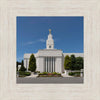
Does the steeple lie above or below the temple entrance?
above

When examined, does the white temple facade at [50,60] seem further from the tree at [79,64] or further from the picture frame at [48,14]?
the picture frame at [48,14]

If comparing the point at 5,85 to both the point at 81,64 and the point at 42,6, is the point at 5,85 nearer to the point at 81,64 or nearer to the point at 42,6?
the point at 42,6

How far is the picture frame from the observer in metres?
4.29

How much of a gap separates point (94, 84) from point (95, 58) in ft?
3.80

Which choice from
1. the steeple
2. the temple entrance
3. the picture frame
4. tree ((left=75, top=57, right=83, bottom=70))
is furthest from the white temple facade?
the picture frame

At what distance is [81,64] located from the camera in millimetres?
17359

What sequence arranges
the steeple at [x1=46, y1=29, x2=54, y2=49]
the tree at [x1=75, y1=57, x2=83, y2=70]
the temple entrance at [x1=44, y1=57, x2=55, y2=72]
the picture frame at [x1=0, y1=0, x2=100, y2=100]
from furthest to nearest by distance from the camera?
the steeple at [x1=46, y1=29, x2=54, y2=49] < the temple entrance at [x1=44, y1=57, x2=55, y2=72] < the tree at [x1=75, y1=57, x2=83, y2=70] < the picture frame at [x1=0, y1=0, x2=100, y2=100]

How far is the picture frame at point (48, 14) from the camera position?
14.1 feet

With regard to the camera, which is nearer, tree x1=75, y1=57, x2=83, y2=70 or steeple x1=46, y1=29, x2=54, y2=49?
tree x1=75, y1=57, x2=83, y2=70

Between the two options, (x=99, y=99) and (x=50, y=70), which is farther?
(x=50, y=70)

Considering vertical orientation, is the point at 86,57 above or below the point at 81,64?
above

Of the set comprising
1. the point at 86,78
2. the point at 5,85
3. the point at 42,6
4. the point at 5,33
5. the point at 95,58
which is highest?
the point at 42,6

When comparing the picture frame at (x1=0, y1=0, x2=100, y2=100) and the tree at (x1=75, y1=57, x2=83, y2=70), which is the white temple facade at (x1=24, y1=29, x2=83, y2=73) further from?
the picture frame at (x1=0, y1=0, x2=100, y2=100)

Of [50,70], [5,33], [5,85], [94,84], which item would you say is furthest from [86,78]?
[50,70]
